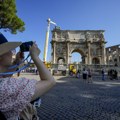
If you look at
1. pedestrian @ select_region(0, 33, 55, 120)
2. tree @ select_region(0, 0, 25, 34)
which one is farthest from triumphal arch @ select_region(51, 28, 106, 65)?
pedestrian @ select_region(0, 33, 55, 120)

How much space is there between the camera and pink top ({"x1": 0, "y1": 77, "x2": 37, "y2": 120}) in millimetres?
1352

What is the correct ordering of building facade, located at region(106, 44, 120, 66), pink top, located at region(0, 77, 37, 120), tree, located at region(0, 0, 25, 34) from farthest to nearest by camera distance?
building facade, located at region(106, 44, 120, 66) < tree, located at region(0, 0, 25, 34) < pink top, located at region(0, 77, 37, 120)

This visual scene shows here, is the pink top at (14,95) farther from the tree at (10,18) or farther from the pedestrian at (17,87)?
the tree at (10,18)

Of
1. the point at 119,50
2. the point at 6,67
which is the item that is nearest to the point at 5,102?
the point at 6,67

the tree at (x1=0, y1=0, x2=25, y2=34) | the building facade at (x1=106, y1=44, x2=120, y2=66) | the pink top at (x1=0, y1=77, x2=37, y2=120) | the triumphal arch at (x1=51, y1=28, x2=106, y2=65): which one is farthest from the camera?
the building facade at (x1=106, y1=44, x2=120, y2=66)

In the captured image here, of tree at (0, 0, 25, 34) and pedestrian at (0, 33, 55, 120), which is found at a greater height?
tree at (0, 0, 25, 34)

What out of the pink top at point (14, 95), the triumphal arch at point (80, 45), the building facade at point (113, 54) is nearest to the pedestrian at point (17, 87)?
the pink top at point (14, 95)

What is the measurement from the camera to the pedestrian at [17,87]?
1.35 meters

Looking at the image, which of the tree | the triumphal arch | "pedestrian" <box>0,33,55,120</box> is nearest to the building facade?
the triumphal arch

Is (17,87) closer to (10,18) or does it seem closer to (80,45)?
(10,18)

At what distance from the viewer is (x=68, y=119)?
4.63m

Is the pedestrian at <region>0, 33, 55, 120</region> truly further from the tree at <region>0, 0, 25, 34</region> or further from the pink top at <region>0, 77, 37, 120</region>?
the tree at <region>0, 0, 25, 34</region>

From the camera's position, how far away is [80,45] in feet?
194

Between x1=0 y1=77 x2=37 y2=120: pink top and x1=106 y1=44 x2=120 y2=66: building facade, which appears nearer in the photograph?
x1=0 y1=77 x2=37 y2=120: pink top
